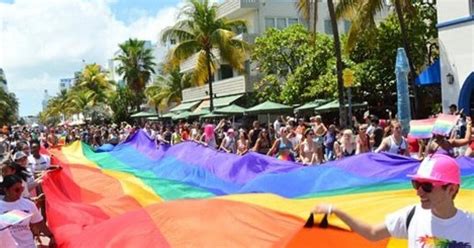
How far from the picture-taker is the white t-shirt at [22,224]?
5.88 meters

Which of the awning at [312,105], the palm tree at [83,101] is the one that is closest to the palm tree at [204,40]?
the awning at [312,105]

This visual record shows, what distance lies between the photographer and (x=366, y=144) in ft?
47.1

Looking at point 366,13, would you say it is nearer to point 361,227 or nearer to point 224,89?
point 361,227

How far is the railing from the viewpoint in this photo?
39.4 m

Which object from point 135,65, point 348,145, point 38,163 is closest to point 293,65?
point 348,145

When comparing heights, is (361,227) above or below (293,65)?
below

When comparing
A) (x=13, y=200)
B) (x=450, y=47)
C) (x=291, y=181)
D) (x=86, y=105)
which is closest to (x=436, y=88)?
(x=450, y=47)

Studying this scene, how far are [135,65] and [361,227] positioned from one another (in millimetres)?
56916

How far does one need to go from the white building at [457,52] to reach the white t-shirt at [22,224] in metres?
15.3

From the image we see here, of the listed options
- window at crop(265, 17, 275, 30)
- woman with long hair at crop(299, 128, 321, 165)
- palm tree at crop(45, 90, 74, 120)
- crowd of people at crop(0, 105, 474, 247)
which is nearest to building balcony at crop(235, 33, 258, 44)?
window at crop(265, 17, 275, 30)

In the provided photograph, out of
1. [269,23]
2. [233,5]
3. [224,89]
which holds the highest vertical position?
[233,5]

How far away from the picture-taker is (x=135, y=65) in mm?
59594

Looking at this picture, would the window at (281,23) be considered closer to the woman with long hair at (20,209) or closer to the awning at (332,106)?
the awning at (332,106)

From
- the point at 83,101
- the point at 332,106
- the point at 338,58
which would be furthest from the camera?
the point at 83,101
